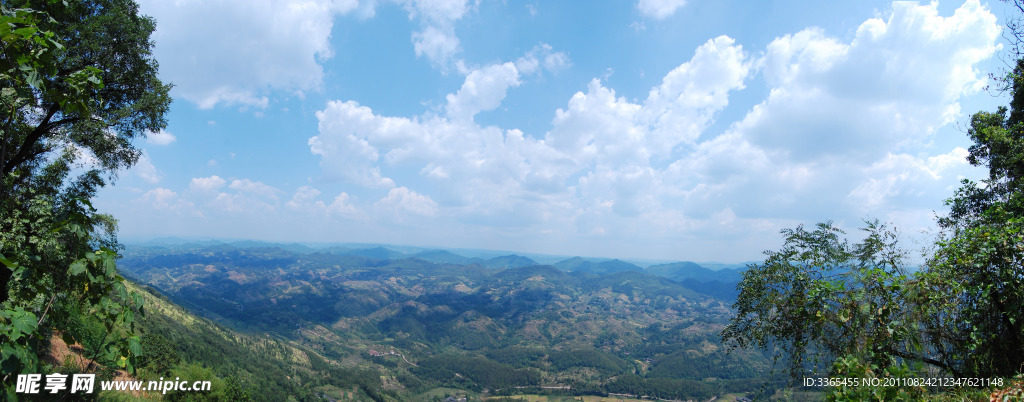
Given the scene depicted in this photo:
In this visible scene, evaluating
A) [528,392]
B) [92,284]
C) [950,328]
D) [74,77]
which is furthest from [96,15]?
[528,392]

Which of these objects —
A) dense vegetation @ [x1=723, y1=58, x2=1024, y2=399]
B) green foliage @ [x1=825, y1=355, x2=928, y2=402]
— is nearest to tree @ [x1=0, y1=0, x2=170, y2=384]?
green foliage @ [x1=825, y1=355, x2=928, y2=402]

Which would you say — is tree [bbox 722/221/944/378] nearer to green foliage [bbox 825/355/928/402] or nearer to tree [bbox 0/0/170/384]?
green foliage [bbox 825/355/928/402]

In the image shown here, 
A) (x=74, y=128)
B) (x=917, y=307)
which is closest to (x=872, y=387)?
(x=917, y=307)

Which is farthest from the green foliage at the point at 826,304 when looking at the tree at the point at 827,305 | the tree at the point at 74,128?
the tree at the point at 74,128

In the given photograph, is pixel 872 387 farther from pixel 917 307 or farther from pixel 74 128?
pixel 74 128

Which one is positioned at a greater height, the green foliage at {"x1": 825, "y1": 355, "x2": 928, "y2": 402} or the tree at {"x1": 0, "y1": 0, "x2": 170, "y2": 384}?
the tree at {"x1": 0, "y1": 0, "x2": 170, "y2": 384}

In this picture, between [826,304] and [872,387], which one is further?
[826,304]

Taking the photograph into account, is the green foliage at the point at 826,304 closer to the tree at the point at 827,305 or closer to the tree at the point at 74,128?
the tree at the point at 827,305

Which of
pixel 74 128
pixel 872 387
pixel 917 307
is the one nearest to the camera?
pixel 872 387

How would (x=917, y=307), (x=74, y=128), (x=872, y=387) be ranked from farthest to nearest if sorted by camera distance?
(x=74, y=128), (x=917, y=307), (x=872, y=387)

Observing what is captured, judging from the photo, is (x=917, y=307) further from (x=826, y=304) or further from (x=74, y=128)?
(x=74, y=128)

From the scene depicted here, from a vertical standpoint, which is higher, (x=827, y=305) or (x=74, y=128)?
(x=74, y=128)
